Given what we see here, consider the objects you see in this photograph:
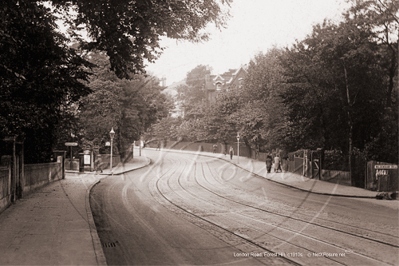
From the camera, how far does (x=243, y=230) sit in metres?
9.72

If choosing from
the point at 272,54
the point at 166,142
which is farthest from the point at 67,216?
the point at 166,142

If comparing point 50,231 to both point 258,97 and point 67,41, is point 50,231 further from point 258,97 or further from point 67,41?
point 258,97

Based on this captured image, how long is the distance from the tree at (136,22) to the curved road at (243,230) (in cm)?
492

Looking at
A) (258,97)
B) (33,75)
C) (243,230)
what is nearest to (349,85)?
(243,230)

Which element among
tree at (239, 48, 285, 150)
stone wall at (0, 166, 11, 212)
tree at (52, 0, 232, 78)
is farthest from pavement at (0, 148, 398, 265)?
tree at (239, 48, 285, 150)

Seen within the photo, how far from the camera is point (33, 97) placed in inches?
482

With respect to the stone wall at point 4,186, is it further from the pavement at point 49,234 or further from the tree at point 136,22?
the tree at point 136,22

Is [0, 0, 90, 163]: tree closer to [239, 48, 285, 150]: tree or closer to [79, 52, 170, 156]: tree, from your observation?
[79, 52, 170, 156]: tree

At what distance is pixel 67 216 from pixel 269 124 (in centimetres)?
2630

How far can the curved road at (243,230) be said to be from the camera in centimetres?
732

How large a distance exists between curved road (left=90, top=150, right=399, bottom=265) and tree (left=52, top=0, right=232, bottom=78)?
492cm

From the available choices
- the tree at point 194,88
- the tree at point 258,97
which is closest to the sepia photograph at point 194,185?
the tree at point 258,97

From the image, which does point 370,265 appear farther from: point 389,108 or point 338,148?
point 338,148

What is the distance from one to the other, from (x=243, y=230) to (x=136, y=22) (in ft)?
21.3
